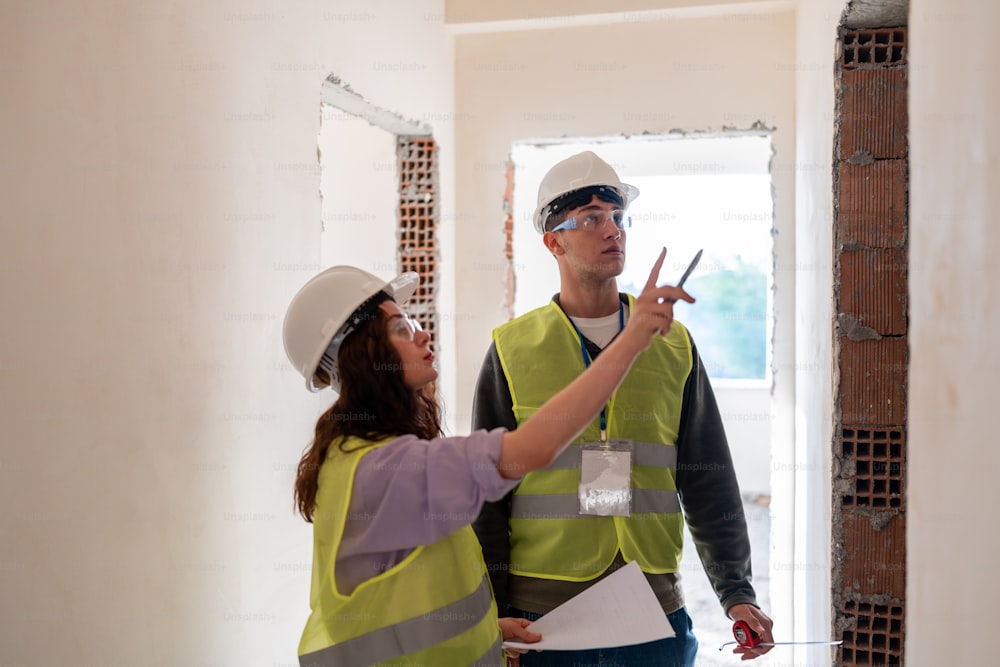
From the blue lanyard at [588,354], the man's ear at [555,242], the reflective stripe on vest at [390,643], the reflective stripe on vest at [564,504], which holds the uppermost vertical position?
the man's ear at [555,242]

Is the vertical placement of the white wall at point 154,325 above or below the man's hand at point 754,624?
above

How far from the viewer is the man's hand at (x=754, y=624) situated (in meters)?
1.89

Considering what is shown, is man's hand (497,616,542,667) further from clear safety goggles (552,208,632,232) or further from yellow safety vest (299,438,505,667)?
clear safety goggles (552,208,632,232)

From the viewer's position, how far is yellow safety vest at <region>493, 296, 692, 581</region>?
1.89 meters

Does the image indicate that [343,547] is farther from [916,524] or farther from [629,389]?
[916,524]

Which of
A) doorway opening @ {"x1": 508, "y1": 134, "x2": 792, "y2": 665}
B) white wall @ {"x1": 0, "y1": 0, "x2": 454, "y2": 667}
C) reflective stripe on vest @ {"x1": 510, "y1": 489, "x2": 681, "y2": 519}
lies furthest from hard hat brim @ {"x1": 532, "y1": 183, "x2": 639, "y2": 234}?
doorway opening @ {"x1": 508, "y1": 134, "x2": 792, "y2": 665}

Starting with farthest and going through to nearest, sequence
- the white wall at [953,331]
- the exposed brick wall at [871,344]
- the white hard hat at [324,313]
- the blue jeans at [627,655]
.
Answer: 1. the exposed brick wall at [871,344]
2. the blue jeans at [627,655]
3. the white hard hat at [324,313]
4. the white wall at [953,331]

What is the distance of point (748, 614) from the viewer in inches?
75.4

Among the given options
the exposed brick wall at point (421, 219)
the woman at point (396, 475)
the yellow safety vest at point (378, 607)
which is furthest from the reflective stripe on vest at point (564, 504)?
the exposed brick wall at point (421, 219)

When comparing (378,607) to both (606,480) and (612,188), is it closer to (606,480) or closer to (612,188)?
(606,480)

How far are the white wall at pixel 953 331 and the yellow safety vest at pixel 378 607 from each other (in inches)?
31.1

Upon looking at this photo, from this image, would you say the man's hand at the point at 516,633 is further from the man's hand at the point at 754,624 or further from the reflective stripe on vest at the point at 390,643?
the man's hand at the point at 754,624

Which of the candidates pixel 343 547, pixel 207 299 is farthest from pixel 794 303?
pixel 343 547

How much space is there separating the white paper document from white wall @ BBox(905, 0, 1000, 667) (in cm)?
50
